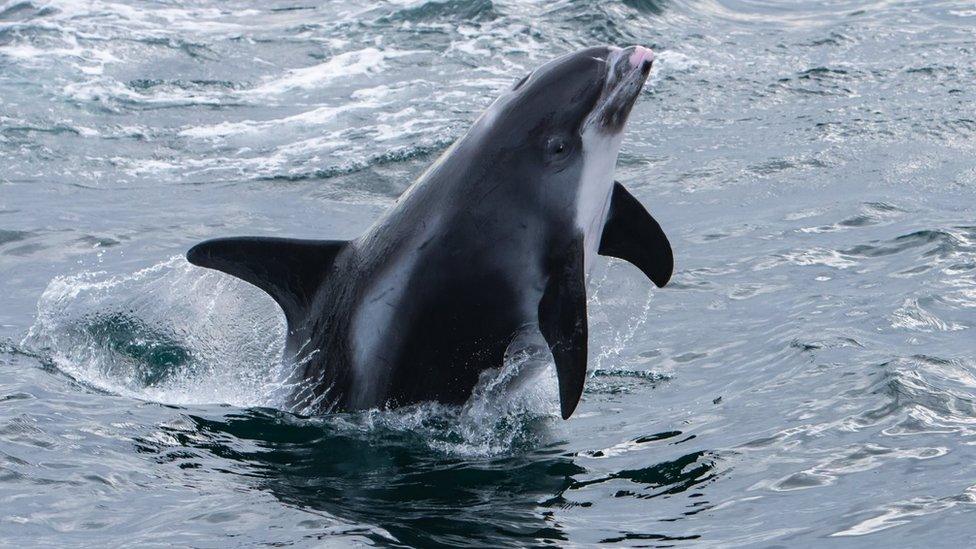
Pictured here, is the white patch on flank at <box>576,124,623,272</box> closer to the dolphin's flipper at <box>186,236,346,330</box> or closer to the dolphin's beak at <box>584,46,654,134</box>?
the dolphin's beak at <box>584,46,654,134</box>

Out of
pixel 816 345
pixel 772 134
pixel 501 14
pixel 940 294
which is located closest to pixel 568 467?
pixel 816 345

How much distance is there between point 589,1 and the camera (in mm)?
28984

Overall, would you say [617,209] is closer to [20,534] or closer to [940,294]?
[940,294]

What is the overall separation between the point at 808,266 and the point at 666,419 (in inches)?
188

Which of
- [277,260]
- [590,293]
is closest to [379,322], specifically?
[277,260]

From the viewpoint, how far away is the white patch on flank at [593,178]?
10.1 metres

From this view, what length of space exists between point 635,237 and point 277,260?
3.00 metres

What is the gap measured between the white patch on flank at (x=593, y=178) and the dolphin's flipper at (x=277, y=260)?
188cm

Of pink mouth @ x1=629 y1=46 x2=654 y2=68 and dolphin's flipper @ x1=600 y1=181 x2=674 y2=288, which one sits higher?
pink mouth @ x1=629 y1=46 x2=654 y2=68

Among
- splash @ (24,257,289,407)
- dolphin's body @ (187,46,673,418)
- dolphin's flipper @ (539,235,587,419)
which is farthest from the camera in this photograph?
splash @ (24,257,289,407)

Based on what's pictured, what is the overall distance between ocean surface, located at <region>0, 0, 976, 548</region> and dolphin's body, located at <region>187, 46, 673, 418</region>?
1.43 feet

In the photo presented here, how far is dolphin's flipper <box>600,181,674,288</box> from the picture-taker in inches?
432

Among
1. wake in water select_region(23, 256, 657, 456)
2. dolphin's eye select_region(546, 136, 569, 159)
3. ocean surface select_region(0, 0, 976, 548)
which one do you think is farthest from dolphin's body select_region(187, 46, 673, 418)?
ocean surface select_region(0, 0, 976, 548)

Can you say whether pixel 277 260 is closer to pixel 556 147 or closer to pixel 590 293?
pixel 556 147
